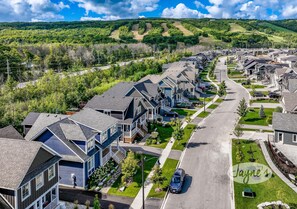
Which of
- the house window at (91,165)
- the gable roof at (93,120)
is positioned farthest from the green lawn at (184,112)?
the house window at (91,165)

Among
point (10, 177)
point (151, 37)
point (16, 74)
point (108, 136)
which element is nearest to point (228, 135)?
point (108, 136)

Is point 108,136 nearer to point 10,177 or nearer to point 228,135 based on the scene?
point 10,177

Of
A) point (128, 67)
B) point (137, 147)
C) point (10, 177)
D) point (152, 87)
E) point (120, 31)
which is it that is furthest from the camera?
point (120, 31)

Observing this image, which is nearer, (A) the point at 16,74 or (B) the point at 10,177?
(B) the point at 10,177

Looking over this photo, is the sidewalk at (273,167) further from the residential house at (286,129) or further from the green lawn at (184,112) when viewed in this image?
the green lawn at (184,112)

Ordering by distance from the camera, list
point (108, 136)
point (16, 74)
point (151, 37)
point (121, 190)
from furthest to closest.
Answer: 1. point (151, 37)
2. point (16, 74)
3. point (108, 136)
4. point (121, 190)

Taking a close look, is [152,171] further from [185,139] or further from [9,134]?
[9,134]

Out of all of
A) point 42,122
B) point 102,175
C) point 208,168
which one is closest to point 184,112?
point 208,168
